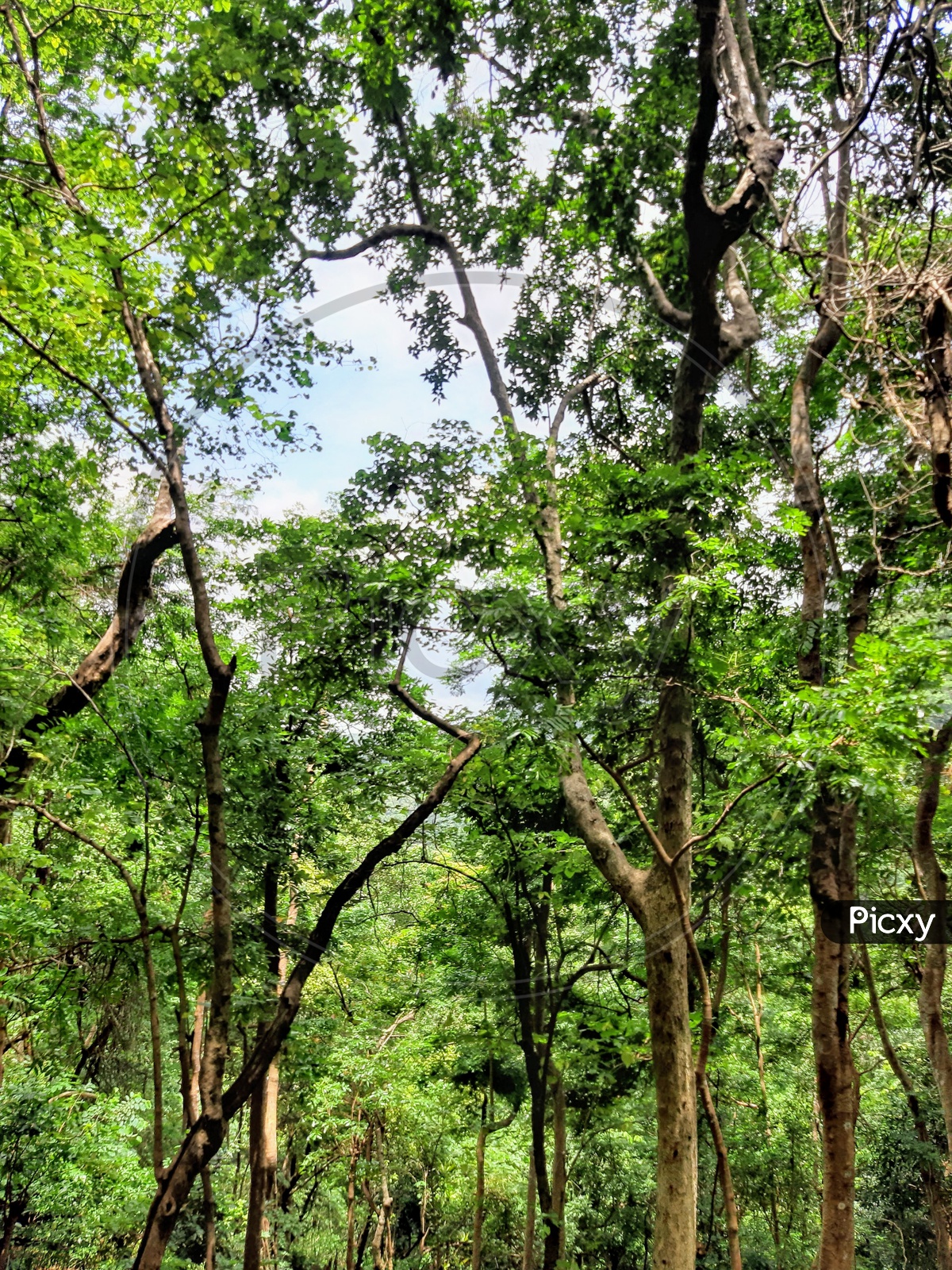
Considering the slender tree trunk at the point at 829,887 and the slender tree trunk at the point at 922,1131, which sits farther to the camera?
the slender tree trunk at the point at 922,1131

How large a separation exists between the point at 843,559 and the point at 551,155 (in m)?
3.93

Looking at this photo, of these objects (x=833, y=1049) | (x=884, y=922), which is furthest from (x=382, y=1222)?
(x=884, y=922)

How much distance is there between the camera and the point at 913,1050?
9109mm

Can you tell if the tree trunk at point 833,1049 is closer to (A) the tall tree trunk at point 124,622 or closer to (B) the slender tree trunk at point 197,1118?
(B) the slender tree trunk at point 197,1118

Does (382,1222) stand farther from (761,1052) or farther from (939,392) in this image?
(939,392)

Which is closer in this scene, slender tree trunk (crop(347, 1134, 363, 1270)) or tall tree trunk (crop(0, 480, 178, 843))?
tall tree trunk (crop(0, 480, 178, 843))

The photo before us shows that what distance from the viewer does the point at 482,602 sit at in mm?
4367

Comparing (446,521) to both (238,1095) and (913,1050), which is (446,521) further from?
(913,1050)

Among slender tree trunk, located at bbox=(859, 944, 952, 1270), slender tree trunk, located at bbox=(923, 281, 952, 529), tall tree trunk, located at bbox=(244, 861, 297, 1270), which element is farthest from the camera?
slender tree trunk, located at bbox=(859, 944, 952, 1270)

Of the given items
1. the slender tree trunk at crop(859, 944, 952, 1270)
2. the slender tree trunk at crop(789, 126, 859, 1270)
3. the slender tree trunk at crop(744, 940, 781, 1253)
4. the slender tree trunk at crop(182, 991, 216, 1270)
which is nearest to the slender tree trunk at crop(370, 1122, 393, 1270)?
the slender tree trunk at crop(182, 991, 216, 1270)

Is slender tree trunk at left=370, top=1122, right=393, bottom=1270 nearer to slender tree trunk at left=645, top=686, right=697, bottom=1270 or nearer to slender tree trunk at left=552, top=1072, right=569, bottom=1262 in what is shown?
slender tree trunk at left=552, top=1072, right=569, bottom=1262

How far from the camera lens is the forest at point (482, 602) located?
10.5 feet

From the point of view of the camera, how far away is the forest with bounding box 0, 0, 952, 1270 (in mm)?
3213

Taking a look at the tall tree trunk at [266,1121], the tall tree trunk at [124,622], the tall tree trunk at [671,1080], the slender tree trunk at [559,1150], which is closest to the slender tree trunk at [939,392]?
the tall tree trunk at [671,1080]
